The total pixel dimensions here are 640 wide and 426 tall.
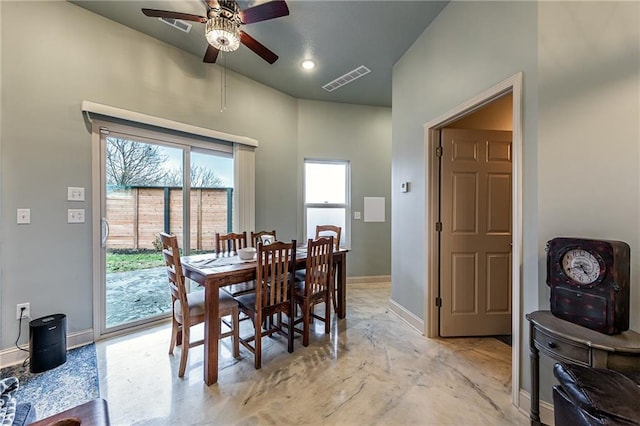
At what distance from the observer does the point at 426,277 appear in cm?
264

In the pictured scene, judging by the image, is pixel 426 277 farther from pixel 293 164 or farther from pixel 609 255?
pixel 293 164

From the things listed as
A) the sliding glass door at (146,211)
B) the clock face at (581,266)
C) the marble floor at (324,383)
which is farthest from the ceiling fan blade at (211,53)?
the clock face at (581,266)

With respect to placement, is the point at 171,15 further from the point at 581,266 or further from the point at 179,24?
the point at 581,266

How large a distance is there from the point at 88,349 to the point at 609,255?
3.77 meters

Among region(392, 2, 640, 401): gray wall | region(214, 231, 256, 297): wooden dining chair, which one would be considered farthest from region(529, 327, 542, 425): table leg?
region(214, 231, 256, 297): wooden dining chair

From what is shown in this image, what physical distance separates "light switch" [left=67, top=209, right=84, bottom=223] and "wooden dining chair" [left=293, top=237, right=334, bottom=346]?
2.08 meters

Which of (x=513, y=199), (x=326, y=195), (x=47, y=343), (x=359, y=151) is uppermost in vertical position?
(x=359, y=151)

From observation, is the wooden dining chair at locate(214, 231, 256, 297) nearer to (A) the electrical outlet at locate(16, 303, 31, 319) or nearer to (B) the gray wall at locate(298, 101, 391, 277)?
(B) the gray wall at locate(298, 101, 391, 277)

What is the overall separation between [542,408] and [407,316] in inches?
57.0

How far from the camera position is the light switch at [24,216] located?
7.02ft

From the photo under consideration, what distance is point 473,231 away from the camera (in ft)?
8.64

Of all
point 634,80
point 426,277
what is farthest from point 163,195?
point 634,80

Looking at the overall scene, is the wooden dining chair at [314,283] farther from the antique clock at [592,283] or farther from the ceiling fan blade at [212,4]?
the ceiling fan blade at [212,4]

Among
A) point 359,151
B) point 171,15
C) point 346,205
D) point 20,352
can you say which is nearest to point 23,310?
point 20,352
